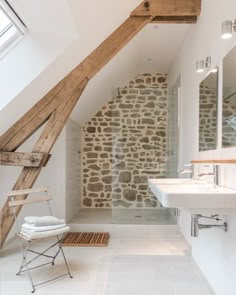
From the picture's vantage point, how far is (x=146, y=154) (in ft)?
17.2

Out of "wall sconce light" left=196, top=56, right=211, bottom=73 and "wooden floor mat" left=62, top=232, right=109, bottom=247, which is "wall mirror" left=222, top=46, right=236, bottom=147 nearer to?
"wall sconce light" left=196, top=56, right=211, bottom=73

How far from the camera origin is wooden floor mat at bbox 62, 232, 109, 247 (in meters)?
3.73

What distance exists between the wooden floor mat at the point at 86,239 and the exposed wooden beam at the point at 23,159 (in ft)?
3.77

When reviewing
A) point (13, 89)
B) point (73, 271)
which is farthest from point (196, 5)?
point (73, 271)

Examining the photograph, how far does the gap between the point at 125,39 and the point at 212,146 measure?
155 cm

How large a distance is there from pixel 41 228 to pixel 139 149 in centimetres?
273

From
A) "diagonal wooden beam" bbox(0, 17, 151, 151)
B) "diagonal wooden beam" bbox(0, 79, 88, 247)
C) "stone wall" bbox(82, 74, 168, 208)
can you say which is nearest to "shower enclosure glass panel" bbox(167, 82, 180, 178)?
"stone wall" bbox(82, 74, 168, 208)

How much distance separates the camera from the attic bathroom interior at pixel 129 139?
7.78 ft

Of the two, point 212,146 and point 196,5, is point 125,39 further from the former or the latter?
point 212,146

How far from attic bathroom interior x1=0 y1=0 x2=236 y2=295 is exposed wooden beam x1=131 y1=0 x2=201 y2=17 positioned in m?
0.01

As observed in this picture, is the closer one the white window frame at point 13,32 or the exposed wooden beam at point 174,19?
the white window frame at point 13,32

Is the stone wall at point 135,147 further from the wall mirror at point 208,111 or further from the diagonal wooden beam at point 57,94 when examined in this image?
the wall mirror at point 208,111

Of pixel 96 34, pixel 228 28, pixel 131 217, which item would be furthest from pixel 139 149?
pixel 228 28

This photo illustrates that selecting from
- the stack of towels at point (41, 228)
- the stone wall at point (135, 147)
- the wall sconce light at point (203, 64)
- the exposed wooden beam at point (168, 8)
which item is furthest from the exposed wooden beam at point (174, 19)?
the stack of towels at point (41, 228)
